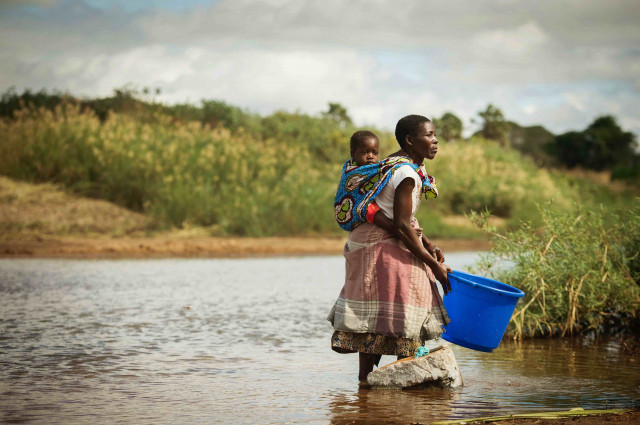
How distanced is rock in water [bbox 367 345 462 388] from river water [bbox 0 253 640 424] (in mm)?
85

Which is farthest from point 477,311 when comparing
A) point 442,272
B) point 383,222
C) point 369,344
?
point 383,222

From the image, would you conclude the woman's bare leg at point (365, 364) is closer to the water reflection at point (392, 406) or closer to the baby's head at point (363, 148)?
the water reflection at point (392, 406)

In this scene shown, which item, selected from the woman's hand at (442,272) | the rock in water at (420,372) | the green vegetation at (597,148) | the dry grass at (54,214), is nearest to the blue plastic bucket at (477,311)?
the woman's hand at (442,272)

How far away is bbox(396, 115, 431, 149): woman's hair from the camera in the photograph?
4.92m

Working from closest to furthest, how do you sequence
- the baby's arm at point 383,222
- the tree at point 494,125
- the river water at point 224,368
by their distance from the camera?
the river water at point 224,368
the baby's arm at point 383,222
the tree at point 494,125

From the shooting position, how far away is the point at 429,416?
448 cm

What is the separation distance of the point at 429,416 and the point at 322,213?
48.4 ft

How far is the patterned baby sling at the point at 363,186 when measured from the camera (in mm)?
4797

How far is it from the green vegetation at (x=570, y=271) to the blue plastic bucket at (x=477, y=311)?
194cm

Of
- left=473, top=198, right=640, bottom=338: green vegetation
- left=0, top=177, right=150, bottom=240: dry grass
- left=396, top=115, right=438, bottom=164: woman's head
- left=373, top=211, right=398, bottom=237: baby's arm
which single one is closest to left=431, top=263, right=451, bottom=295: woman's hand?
left=373, top=211, right=398, bottom=237: baby's arm

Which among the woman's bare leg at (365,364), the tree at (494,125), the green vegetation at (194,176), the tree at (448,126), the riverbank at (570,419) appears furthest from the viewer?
the tree at (494,125)

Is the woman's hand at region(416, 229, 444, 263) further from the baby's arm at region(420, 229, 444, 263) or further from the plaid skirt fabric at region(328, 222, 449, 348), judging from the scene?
the plaid skirt fabric at region(328, 222, 449, 348)

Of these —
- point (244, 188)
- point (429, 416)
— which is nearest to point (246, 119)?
point (244, 188)

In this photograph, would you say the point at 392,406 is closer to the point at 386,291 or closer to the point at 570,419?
the point at 386,291
